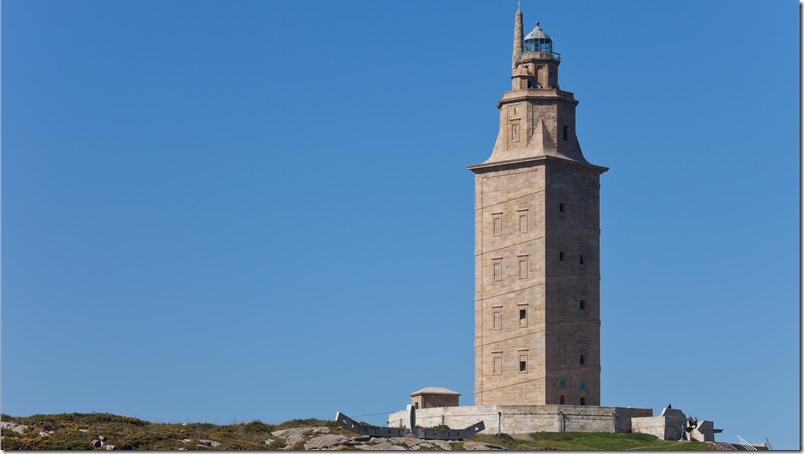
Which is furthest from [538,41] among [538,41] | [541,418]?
[541,418]

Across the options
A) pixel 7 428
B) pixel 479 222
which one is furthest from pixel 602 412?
pixel 7 428

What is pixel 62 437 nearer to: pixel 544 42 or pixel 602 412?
pixel 602 412

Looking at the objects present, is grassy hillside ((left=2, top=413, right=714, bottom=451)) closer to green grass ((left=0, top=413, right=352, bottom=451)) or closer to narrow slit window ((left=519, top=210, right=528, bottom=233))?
green grass ((left=0, top=413, right=352, bottom=451))

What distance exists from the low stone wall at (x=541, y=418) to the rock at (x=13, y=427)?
1824 centimetres

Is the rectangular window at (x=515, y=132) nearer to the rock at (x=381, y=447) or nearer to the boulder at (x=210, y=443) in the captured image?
the rock at (x=381, y=447)

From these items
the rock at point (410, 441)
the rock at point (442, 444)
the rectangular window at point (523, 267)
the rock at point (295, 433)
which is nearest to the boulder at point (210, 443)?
the rock at point (295, 433)

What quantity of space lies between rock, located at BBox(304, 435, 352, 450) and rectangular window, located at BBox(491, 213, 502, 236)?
18525 millimetres

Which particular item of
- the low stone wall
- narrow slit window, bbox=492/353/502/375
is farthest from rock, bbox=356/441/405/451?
narrow slit window, bbox=492/353/502/375

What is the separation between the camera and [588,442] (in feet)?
308

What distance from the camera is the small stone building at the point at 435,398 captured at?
101m

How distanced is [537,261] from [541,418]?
8454 millimetres

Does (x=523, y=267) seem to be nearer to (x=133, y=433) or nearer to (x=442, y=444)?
(x=442, y=444)

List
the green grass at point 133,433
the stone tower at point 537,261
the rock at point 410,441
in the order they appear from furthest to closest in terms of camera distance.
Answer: the stone tower at point 537,261, the rock at point 410,441, the green grass at point 133,433

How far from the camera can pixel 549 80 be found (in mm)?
105062
